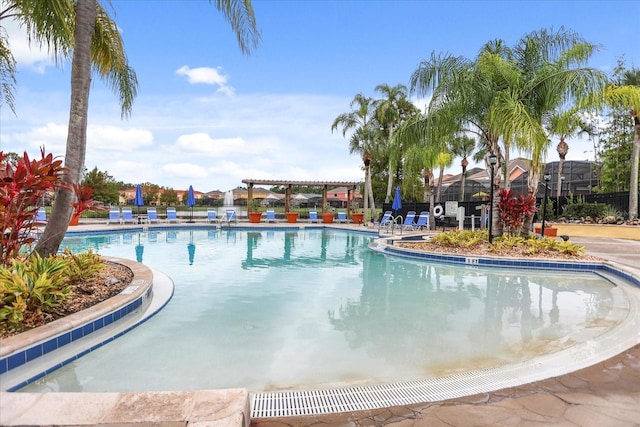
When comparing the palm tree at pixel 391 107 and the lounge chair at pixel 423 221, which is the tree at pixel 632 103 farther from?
the palm tree at pixel 391 107

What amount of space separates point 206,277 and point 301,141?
743 inches

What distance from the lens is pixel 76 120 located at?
5629 mm

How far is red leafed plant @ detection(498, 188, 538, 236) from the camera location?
34.0 feet

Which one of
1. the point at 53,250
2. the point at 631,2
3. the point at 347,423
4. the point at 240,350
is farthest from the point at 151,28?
the point at 631,2

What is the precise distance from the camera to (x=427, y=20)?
13711mm

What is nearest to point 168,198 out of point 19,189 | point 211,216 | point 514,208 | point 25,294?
point 211,216

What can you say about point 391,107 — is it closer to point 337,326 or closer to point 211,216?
point 211,216

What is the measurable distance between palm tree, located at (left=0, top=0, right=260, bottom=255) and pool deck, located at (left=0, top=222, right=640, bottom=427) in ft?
12.8

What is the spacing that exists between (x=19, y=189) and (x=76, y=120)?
1.57 m

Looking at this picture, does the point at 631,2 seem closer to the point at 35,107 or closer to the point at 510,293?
the point at 510,293

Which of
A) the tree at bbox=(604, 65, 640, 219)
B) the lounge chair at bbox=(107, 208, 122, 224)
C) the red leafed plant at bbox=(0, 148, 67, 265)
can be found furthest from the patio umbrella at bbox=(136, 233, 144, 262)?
the tree at bbox=(604, 65, 640, 219)

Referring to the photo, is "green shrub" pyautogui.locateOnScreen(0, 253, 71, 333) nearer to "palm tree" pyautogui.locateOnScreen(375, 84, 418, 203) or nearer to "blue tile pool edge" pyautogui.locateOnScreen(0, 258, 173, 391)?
"blue tile pool edge" pyautogui.locateOnScreen(0, 258, 173, 391)

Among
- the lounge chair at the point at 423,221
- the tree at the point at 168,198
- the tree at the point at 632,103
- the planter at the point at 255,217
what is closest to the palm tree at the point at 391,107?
the lounge chair at the point at 423,221

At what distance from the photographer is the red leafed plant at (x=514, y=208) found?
1035 cm
